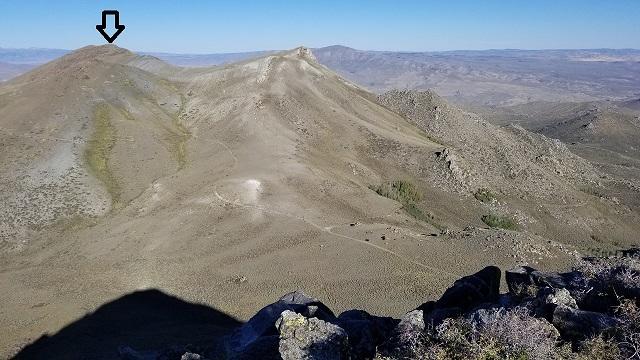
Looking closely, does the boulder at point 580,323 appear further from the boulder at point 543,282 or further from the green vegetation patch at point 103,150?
the green vegetation patch at point 103,150

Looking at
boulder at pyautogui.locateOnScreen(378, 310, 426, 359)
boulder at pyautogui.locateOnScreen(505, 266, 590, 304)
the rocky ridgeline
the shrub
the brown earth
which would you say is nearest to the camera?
the shrub

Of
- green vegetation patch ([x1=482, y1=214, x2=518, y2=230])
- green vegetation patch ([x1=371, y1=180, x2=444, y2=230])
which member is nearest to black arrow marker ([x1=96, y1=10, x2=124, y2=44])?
green vegetation patch ([x1=371, y1=180, x2=444, y2=230])

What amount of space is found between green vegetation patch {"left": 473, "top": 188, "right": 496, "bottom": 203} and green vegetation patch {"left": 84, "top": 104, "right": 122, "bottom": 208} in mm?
30535

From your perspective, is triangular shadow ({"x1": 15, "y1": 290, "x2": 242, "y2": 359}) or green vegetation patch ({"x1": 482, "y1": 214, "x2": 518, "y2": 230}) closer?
triangular shadow ({"x1": 15, "y1": 290, "x2": 242, "y2": 359})

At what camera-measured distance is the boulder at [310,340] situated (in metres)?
11.1

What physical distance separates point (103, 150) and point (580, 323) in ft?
145

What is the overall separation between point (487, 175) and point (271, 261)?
31030 mm

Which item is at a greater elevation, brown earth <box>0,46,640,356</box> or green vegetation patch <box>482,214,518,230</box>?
brown earth <box>0,46,640,356</box>

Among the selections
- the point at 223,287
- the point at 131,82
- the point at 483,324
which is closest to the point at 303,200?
the point at 223,287

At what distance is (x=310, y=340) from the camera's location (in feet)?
37.3

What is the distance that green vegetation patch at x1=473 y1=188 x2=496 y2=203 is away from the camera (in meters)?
48.6

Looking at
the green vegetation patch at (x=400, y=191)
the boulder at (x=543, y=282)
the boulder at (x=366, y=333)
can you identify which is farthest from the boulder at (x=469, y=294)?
the green vegetation patch at (x=400, y=191)

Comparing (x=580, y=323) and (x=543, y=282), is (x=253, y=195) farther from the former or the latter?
(x=580, y=323)

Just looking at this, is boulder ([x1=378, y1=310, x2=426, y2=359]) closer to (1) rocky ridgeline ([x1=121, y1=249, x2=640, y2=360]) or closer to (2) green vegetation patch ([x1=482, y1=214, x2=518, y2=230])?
(1) rocky ridgeline ([x1=121, y1=249, x2=640, y2=360])
